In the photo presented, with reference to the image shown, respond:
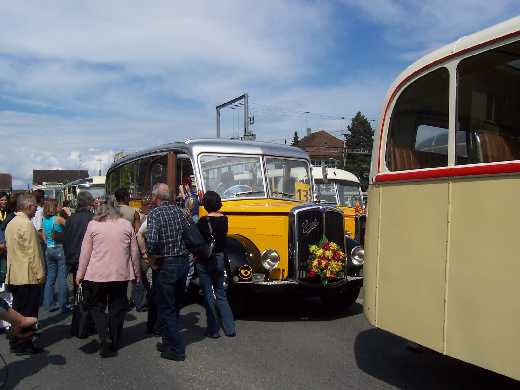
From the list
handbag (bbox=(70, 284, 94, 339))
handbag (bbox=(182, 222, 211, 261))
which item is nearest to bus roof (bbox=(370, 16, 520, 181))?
handbag (bbox=(182, 222, 211, 261))

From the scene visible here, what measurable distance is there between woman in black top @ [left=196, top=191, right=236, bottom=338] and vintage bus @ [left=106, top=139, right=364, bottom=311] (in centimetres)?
54

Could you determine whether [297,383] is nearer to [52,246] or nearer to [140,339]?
[140,339]

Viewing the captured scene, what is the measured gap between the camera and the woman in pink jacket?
18.0 feet

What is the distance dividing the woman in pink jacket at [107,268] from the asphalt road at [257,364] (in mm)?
373

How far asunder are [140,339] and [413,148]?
376 centimetres

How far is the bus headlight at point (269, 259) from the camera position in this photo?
7218 mm

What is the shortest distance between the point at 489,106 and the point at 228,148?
5454 millimetres

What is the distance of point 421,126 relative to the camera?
14.1ft

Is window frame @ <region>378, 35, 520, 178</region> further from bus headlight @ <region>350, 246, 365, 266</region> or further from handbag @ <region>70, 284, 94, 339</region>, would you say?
handbag @ <region>70, 284, 94, 339</region>

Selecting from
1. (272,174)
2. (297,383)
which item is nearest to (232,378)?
(297,383)

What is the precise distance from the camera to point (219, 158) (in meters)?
8.71

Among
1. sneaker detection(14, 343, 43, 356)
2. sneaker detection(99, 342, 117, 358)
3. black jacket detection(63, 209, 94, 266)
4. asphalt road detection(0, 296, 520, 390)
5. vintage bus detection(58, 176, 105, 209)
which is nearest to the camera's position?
asphalt road detection(0, 296, 520, 390)

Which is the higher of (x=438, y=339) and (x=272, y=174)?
(x=272, y=174)

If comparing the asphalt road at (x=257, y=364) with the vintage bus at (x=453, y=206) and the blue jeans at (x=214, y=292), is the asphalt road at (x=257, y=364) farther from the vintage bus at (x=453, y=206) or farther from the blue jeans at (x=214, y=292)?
the vintage bus at (x=453, y=206)
